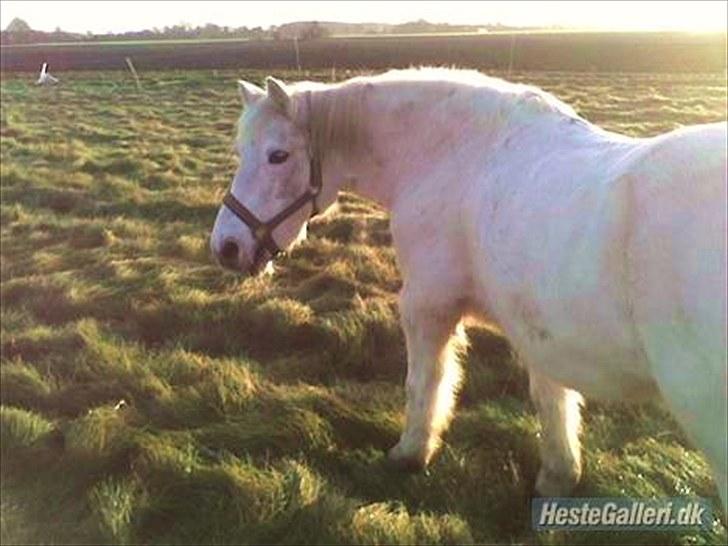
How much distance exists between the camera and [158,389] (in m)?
4.51

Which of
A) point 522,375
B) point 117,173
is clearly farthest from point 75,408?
point 117,173

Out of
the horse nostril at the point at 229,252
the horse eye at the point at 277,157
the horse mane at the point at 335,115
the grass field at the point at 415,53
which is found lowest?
the grass field at the point at 415,53

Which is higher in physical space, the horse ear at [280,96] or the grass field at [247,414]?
the horse ear at [280,96]

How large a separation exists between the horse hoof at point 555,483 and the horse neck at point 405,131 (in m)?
1.55

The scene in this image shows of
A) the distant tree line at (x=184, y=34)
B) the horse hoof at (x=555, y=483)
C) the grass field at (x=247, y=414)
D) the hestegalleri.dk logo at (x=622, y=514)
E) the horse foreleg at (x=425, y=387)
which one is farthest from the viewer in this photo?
the distant tree line at (x=184, y=34)

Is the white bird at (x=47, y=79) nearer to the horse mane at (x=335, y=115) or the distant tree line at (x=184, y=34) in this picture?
the distant tree line at (x=184, y=34)

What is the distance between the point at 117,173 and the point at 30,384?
7.66 meters

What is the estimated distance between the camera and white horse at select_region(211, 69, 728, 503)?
2248 mm

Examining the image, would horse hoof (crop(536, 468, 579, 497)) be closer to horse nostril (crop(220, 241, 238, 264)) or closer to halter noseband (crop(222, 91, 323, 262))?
halter noseband (crop(222, 91, 323, 262))

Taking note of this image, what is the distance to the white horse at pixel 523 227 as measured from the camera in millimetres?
2248

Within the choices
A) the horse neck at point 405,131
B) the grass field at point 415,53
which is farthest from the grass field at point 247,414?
the grass field at point 415,53

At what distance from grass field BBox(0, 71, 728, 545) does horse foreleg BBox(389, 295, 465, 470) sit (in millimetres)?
117

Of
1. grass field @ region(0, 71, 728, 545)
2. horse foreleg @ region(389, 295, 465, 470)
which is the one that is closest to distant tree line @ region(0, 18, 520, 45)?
grass field @ region(0, 71, 728, 545)

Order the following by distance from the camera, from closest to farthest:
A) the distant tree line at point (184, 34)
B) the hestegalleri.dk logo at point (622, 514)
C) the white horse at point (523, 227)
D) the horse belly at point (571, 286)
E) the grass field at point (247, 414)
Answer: the white horse at point (523, 227)
the horse belly at point (571, 286)
the hestegalleri.dk logo at point (622, 514)
the grass field at point (247, 414)
the distant tree line at point (184, 34)
